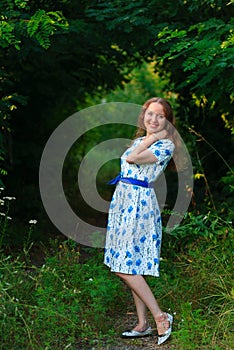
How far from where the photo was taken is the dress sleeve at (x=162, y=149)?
4781mm

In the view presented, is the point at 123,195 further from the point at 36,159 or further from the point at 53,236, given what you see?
the point at 36,159

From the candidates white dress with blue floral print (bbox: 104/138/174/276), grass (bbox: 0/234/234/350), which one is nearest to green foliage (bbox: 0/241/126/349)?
grass (bbox: 0/234/234/350)

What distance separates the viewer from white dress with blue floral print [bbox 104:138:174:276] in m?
4.75

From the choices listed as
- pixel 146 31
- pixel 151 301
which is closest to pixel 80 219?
pixel 146 31

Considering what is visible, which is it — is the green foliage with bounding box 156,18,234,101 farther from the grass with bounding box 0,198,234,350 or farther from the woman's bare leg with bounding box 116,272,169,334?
the woman's bare leg with bounding box 116,272,169,334

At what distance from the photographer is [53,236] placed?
7688 millimetres

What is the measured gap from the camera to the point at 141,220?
4777 mm

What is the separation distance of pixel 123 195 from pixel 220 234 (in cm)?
149

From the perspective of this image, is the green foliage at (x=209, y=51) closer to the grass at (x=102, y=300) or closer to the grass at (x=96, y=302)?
the grass at (x=102, y=300)

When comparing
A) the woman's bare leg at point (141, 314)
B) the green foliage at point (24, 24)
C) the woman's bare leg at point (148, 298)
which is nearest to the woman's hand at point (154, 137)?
the woman's bare leg at point (148, 298)

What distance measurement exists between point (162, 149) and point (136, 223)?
0.55 metres

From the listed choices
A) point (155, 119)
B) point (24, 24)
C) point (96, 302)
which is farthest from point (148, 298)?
point (24, 24)

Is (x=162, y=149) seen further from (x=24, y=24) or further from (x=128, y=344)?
(x=24, y=24)

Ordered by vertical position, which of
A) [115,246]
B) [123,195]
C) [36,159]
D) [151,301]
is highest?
[36,159]
